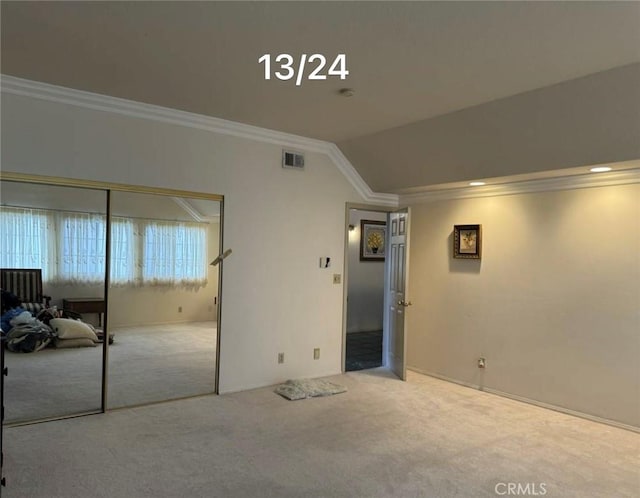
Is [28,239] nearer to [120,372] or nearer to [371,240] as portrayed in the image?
[120,372]

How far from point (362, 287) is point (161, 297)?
15.3 feet

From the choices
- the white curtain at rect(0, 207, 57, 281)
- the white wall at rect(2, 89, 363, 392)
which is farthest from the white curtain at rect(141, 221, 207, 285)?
the white curtain at rect(0, 207, 57, 281)

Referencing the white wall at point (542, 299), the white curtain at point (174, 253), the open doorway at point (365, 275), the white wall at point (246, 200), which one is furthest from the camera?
the open doorway at point (365, 275)

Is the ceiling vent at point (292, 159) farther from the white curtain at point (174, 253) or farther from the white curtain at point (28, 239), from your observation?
the white curtain at point (28, 239)

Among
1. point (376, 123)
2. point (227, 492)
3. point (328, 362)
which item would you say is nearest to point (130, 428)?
point (227, 492)

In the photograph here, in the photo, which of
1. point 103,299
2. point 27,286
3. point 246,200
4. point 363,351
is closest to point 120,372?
point 103,299

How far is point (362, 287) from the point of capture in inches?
329

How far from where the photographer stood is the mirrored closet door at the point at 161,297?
3947 millimetres

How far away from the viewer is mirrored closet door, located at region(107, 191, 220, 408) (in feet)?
13.0

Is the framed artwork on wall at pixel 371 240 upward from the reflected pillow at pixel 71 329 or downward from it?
upward

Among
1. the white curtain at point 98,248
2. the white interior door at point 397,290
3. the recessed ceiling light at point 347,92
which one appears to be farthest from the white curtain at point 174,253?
the white interior door at point 397,290

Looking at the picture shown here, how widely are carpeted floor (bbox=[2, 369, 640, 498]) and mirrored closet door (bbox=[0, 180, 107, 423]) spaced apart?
31cm

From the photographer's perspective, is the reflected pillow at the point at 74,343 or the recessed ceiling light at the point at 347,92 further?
the reflected pillow at the point at 74,343

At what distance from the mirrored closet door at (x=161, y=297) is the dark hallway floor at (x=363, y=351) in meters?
1.97
